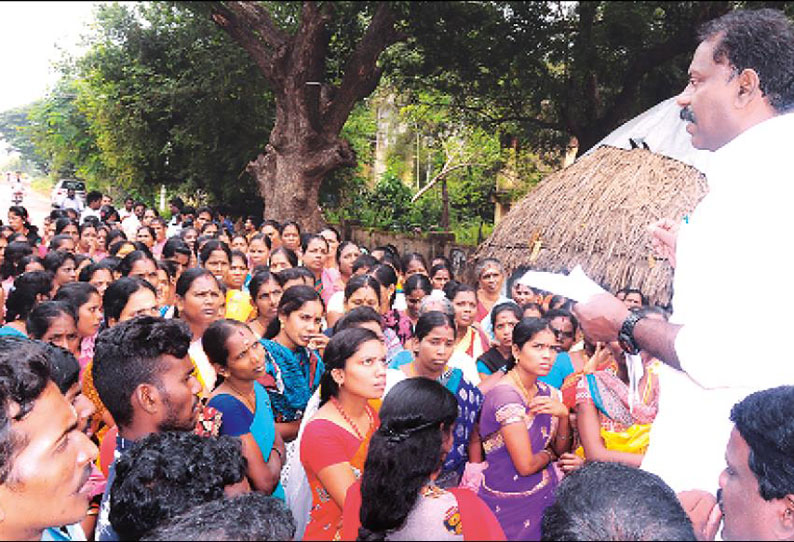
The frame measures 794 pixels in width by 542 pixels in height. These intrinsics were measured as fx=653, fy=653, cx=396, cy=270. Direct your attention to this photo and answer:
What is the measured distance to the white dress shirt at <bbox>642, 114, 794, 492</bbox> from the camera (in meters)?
1.59

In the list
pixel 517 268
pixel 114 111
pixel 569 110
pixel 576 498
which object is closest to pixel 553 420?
pixel 576 498

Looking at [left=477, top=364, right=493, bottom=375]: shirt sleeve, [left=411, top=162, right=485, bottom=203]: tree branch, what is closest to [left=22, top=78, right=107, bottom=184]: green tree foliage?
[left=411, top=162, right=485, bottom=203]: tree branch

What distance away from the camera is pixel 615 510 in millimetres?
1187

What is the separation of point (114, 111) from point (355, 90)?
7924 millimetres

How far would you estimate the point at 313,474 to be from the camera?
100 inches

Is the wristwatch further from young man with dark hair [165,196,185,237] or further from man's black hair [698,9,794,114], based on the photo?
young man with dark hair [165,196,185,237]

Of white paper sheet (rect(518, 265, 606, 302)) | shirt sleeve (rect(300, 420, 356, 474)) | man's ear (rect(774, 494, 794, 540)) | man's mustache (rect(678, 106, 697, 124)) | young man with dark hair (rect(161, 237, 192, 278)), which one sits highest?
man's mustache (rect(678, 106, 697, 124))

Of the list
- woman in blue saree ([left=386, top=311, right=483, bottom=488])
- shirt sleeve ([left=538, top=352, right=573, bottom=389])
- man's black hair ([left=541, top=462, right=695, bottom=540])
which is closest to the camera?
man's black hair ([left=541, top=462, right=695, bottom=540])

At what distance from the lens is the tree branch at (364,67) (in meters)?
10.9

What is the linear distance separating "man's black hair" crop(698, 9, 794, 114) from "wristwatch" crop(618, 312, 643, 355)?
690 millimetres

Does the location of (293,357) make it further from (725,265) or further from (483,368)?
(725,265)

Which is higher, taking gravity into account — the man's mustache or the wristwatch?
the man's mustache

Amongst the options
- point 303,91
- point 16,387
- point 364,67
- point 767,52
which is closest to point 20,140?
point 303,91

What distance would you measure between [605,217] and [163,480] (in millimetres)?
7176
